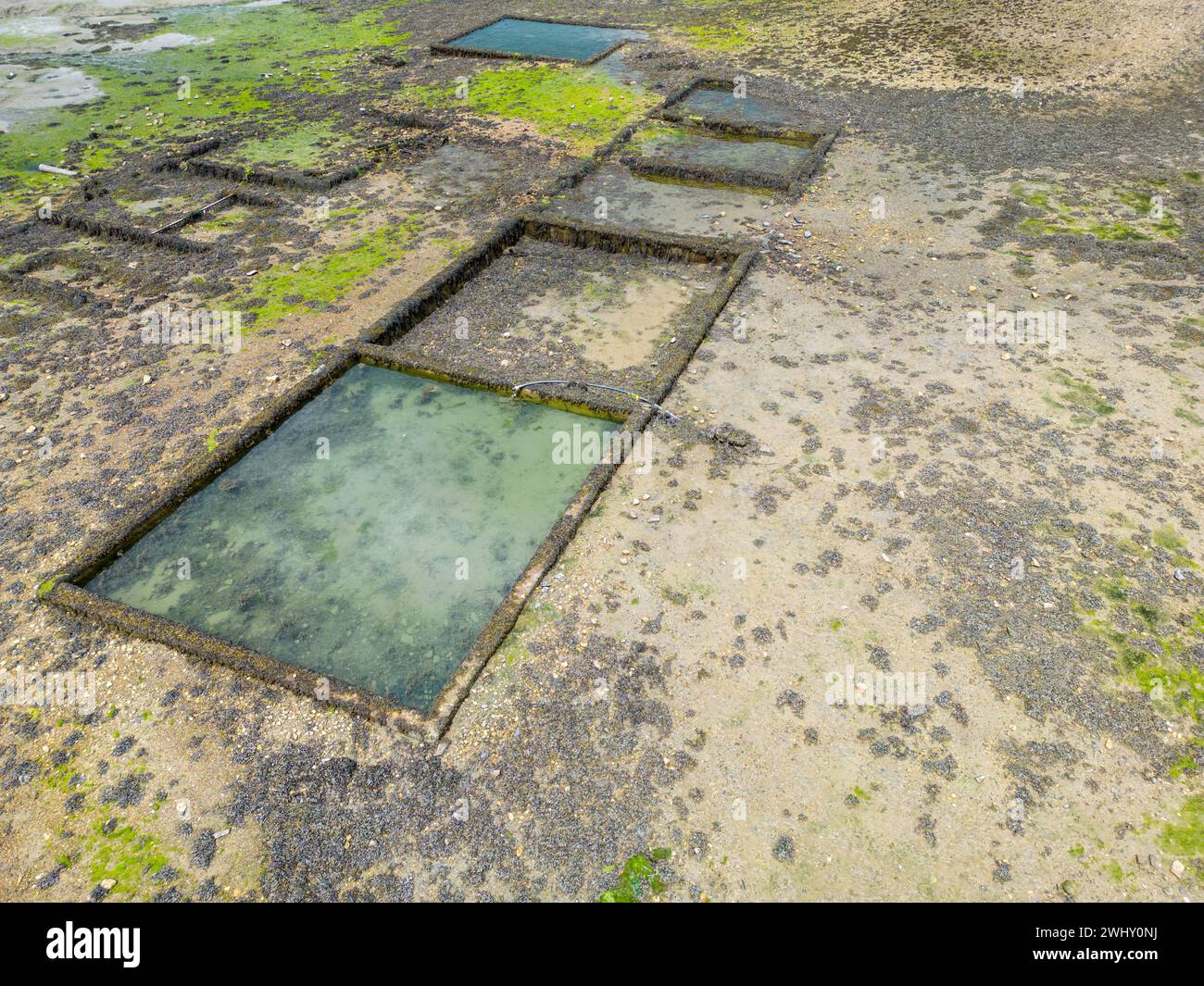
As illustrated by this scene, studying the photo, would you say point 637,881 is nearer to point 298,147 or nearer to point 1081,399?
point 1081,399

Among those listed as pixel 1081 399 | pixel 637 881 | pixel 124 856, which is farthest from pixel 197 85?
pixel 637 881

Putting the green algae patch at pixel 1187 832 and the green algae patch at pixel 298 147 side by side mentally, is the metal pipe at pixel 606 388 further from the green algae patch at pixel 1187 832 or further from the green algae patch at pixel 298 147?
the green algae patch at pixel 298 147

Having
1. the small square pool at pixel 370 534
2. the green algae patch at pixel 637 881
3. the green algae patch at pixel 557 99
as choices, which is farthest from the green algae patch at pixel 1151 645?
the green algae patch at pixel 557 99

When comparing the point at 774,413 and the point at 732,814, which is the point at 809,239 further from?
the point at 732,814

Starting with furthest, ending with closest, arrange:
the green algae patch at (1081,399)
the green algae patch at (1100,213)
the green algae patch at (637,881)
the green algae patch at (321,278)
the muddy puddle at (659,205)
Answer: the muddy puddle at (659,205) → the green algae patch at (1100,213) → the green algae patch at (321,278) → the green algae patch at (1081,399) → the green algae patch at (637,881)

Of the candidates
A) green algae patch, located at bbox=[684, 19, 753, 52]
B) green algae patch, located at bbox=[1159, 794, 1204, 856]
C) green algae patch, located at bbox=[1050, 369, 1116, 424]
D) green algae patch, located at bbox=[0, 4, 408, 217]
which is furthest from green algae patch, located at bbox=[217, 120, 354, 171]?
green algae patch, located at bbox=[1159, 794, 1204, 856]
